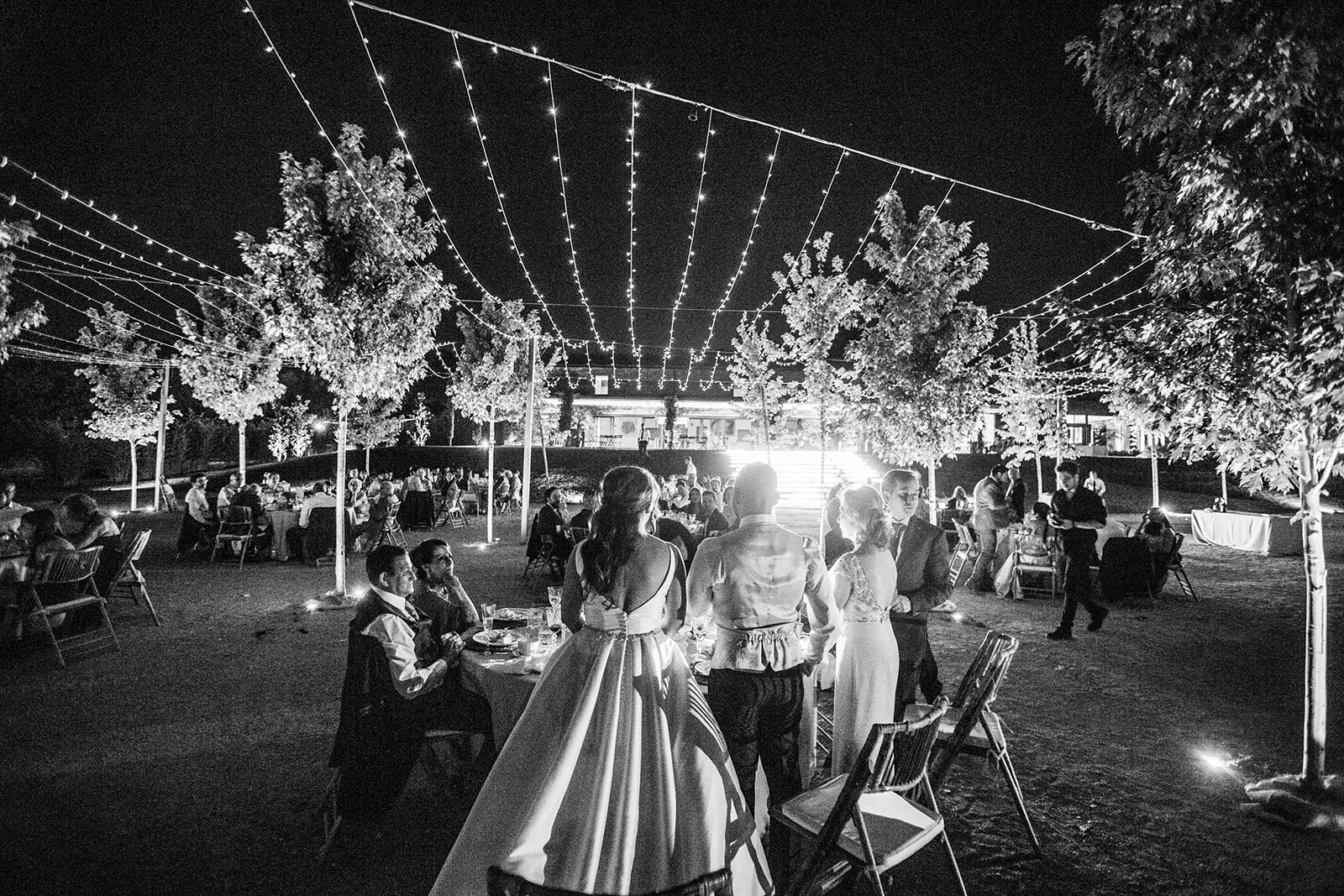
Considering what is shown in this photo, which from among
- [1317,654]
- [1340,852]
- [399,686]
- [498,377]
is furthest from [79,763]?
[498,377]

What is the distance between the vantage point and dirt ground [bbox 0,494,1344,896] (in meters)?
3.00

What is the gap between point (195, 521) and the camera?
11.5 metres

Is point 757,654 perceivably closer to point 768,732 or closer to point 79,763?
point 768,732

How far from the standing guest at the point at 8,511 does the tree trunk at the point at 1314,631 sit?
39.0ft

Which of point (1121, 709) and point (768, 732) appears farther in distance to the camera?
point (1121, 709)

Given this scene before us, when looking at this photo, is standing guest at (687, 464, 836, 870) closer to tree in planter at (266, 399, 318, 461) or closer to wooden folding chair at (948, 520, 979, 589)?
wooden folding chair at (948, 520, 979, 589)

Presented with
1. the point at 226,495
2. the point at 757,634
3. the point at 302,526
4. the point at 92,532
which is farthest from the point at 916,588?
the point at 226,495

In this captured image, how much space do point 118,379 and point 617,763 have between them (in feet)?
77.1

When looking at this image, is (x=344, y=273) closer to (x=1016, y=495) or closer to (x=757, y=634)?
(x=757, y=634)

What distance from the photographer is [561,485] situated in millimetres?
26234

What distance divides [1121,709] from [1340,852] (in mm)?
1843

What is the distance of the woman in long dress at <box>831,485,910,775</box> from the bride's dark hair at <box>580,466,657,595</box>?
1227 mm

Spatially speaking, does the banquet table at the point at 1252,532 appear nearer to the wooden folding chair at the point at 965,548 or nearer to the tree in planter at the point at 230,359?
the wooden folding chair at the point at 965,548

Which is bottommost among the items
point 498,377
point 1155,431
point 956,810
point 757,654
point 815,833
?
point 956,810
